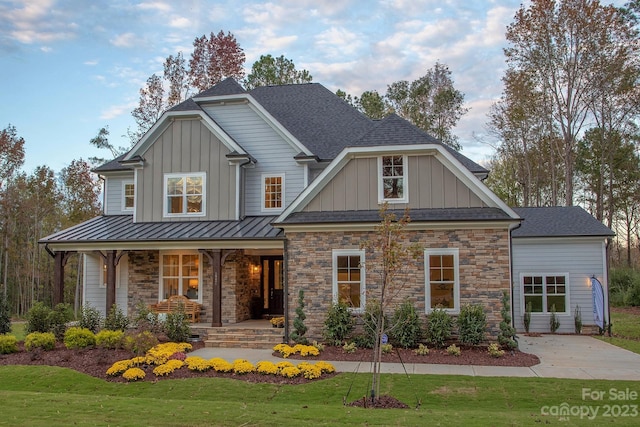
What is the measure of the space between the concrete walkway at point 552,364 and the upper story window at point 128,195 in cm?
818

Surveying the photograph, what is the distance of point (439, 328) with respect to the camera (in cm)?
1300

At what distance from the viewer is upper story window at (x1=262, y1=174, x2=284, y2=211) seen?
1777 centimetres

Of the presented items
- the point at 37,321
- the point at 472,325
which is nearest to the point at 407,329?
the point at 472,325

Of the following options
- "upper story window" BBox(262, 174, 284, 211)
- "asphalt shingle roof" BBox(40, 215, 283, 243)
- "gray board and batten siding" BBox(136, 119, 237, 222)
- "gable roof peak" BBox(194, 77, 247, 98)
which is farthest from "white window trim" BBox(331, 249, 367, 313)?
"gable roof peak" BBox(194, 77, 247, 98)

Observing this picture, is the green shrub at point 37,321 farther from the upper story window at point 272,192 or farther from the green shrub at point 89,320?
the upper story window at point 272,192

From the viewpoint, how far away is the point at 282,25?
18.7m

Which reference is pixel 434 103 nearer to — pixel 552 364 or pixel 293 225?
pixel 293 225

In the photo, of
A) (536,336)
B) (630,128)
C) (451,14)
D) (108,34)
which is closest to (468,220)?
(536,336)

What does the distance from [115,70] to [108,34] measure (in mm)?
1638

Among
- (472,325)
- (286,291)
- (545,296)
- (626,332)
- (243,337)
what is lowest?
(626,332)

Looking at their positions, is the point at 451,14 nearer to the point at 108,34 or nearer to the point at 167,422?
the point at 108,34

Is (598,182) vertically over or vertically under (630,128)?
under

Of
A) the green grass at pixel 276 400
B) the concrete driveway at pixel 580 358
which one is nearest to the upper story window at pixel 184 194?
the green grass at pixel 276 400

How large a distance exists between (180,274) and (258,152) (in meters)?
4.98
